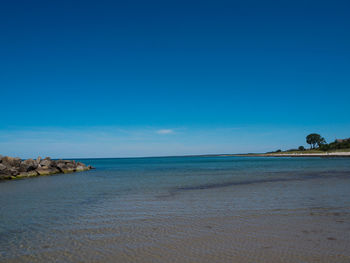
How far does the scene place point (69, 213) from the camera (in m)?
11.3

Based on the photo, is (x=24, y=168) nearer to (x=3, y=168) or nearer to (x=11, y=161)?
(x=11, y=161)

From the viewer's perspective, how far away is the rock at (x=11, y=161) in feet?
110

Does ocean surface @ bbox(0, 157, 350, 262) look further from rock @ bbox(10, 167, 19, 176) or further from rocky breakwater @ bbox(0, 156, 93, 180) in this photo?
rock @ bbox(10, 167, 19, 176)

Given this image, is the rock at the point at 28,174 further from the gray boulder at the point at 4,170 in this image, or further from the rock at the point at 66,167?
the rock at the point at 66,167

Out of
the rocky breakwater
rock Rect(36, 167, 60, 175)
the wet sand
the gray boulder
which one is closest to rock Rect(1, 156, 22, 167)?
the rocky breakwater

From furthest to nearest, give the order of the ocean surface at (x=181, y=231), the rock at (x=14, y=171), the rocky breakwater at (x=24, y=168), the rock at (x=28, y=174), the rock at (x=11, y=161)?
the rock at (x=28, y=174)
the rock at (x=11, y=161)
the rock at (x=14, y=171)
the rocky breakwater at (x=24, y=168)
the ocean surface at (x=181, y=231)

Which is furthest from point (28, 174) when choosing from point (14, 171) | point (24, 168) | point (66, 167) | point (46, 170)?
point (66, 167)

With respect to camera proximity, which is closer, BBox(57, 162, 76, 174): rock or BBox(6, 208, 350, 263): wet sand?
BBox(6, 208, 350, 263): wet sand

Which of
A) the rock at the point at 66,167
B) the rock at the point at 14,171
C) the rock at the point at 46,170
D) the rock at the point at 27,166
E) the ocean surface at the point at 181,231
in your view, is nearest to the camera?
the ocean surface at the point at 181,231

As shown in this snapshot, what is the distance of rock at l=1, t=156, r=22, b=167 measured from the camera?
3356 cm

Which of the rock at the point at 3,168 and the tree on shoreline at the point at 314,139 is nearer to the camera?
the rock at the point at 3,168

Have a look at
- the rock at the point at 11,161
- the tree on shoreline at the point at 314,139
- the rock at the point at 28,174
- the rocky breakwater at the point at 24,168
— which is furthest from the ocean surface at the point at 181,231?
the tree on shoreline at the point at 314,139

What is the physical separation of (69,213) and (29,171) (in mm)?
29485

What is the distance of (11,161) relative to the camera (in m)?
34.8
